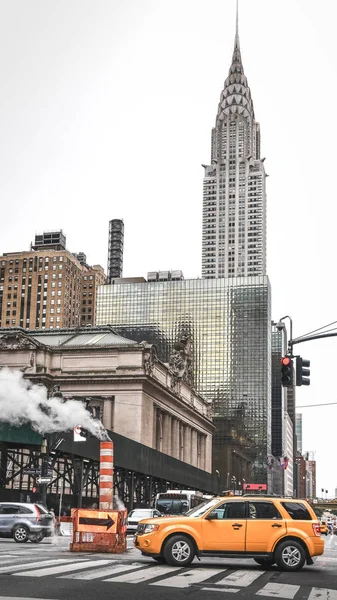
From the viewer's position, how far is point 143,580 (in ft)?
51.1

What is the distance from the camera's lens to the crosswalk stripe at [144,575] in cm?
1554

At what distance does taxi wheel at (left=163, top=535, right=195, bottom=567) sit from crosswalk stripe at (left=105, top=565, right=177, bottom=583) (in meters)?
0.28

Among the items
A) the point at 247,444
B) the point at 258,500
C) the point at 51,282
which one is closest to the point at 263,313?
the point at 247,444

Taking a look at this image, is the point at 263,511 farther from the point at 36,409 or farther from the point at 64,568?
the point at 36,409

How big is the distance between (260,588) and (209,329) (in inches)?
6124

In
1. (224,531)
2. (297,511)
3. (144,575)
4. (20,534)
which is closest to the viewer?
(144,575)

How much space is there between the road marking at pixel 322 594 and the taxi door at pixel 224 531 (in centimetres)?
375

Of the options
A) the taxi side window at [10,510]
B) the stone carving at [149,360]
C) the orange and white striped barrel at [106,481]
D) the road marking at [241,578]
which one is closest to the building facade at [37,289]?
the stone carving at [149,360]

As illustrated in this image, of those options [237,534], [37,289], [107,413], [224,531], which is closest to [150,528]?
[224,531]

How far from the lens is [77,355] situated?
3076 inches

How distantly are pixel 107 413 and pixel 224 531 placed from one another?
56.8m

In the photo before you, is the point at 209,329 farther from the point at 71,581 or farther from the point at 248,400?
the point at 71,581

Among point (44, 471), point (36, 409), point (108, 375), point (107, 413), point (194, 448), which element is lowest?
point (44, 471)

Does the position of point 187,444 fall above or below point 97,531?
above
